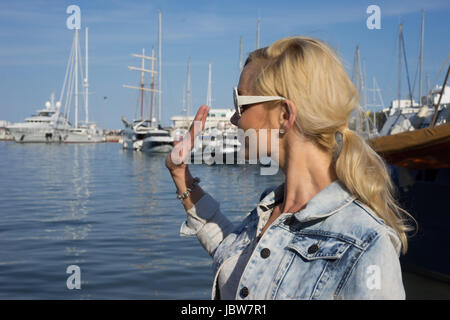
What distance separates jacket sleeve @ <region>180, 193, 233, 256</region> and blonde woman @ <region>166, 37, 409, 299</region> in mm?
323

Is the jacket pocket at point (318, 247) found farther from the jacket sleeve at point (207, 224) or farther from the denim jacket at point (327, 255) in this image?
the jacket sleeve at point (207, 224)

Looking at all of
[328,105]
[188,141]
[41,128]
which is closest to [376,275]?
[328,105]

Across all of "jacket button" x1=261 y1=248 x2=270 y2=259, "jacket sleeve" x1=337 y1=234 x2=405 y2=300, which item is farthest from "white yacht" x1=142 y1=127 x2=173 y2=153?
"jacket sleeve" x1=337 y1=234 x2=405 y2=300

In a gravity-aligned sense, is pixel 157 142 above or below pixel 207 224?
below

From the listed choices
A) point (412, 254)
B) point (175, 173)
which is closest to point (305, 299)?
point (175, 173)

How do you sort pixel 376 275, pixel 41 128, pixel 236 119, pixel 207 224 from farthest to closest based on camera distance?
pixel 41 128 < pixel 207 224 < pixel 236 119 < pixel 376 275

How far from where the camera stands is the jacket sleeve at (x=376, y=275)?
1548 mm

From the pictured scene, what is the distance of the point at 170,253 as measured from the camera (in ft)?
34.1

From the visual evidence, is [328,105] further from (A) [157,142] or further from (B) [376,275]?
(A) [157,142]

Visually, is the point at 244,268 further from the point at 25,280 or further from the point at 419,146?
the point at 25,280

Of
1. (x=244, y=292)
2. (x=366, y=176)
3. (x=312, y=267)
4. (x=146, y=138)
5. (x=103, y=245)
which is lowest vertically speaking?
(x=103, y=245)

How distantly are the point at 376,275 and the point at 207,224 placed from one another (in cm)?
103

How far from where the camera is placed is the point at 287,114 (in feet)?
6.19

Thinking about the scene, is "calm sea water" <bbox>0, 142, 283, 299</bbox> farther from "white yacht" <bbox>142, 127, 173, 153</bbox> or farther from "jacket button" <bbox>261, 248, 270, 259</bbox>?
"white yacht" <bbox>142, 127, 173, 153</bbox>
